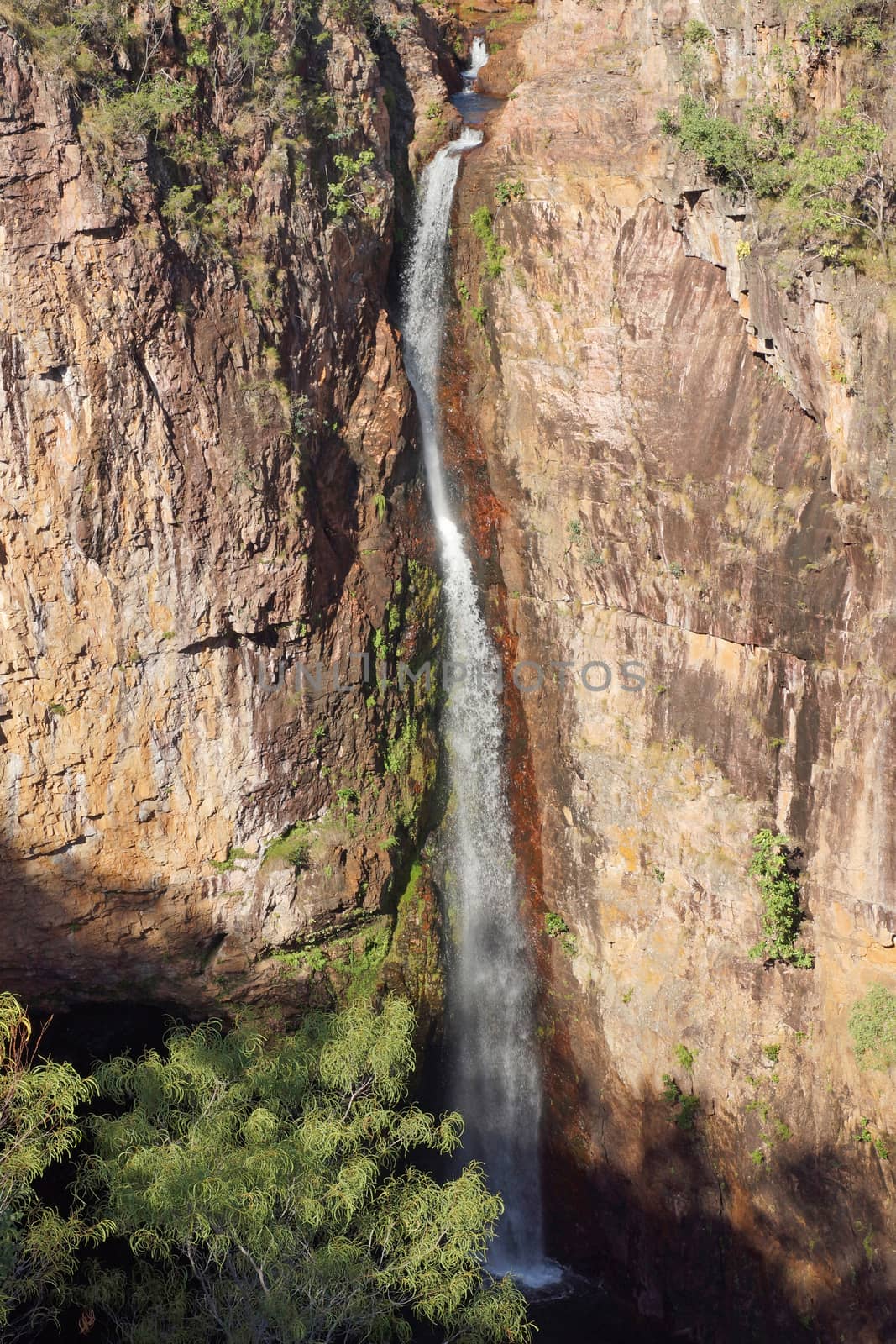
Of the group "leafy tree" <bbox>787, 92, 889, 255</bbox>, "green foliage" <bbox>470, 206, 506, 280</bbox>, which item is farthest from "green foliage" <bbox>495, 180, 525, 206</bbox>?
"leafy tree" <bbox>787, 92, 889, 255</bbox>

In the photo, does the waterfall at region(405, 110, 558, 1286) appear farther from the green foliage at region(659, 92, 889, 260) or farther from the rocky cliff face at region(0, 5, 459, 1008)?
the green foliage at region(659, 92, 889, 260)

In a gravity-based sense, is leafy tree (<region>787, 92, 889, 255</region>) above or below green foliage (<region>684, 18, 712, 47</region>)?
below

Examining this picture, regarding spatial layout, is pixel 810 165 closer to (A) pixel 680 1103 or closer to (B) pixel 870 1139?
(B) pixel 870 1139

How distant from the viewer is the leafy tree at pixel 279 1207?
428 inches

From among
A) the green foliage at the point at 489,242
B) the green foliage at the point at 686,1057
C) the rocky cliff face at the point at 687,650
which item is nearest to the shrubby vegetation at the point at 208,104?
the green foliage at the point at 489,242

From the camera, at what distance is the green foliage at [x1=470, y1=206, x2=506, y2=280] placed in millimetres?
16219

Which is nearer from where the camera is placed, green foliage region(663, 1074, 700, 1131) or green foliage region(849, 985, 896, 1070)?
green foliage region(849, 985, 896, 1070)

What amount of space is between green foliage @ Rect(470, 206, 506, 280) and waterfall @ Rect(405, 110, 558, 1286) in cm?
65

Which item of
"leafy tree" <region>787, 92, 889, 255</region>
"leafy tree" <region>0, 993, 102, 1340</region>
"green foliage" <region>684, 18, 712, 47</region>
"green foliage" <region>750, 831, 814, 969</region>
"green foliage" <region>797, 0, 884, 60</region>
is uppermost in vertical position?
"green foliage" <region>684, 18, 712, 47</region>

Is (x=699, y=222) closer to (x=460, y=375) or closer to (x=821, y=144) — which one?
(x=821, y=144)

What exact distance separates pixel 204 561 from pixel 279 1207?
7.77 m

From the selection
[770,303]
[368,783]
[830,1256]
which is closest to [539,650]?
[368,783]

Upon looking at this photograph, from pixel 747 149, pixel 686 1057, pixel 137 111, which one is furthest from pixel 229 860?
pixel 747 149

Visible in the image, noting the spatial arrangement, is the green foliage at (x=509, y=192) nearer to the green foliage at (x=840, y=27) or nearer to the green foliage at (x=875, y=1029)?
the green foliage at (x=840, y=27)
